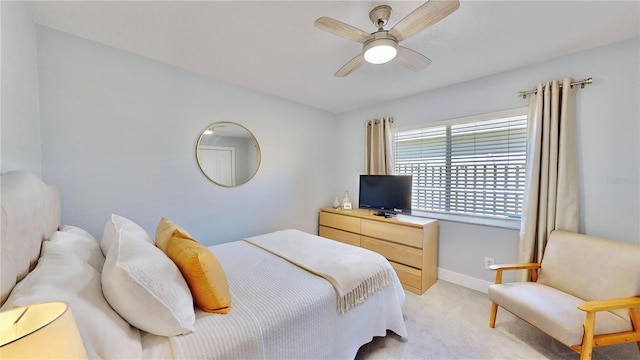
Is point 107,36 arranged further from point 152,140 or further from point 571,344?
point 571,344

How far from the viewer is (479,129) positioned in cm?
271

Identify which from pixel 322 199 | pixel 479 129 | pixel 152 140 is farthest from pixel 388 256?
pixel 152 140

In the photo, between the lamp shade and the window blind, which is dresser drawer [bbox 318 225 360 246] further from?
the lamp shade

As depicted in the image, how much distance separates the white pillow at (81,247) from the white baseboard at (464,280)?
322 centimetres

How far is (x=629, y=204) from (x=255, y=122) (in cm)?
362

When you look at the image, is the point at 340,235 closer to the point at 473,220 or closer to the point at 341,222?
the point at 341,222

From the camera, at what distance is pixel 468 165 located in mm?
2793

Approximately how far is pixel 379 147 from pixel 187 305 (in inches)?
117

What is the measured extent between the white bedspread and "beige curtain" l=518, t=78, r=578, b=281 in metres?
1.47

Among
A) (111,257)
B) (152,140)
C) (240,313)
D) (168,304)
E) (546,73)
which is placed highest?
(546,73)

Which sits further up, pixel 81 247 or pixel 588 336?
pixel 81 247

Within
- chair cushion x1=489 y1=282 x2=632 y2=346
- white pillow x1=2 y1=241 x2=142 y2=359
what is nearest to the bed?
white pillow x1=2 y1=241 x2=142 y2=359

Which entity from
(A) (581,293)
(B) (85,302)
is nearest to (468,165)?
(A) (581,293)

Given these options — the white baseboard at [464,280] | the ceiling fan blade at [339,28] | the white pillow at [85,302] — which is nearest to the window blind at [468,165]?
the white baseboard at [464,280]
